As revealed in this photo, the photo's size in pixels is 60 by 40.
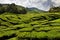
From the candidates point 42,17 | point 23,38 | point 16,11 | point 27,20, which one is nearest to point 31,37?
point 23,38

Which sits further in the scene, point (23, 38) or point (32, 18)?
point (32, 18)

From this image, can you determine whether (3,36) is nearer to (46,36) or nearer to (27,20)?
(46,36)

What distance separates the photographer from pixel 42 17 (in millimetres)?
126125

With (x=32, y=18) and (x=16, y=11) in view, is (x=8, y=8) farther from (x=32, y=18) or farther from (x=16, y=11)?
(x=32, y=18)

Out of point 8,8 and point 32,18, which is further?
point 8,8

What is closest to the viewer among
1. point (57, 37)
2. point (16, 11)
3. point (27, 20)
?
point (57, 37)

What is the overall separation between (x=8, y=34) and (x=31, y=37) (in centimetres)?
1374

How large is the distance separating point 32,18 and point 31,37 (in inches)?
2519

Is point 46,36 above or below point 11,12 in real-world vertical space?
above

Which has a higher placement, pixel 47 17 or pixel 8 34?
pixel 8 34

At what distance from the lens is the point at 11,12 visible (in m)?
174

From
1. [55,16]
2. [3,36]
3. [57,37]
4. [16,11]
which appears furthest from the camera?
[16,11]

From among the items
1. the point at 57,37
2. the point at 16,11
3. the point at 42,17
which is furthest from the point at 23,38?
the point at 16,11

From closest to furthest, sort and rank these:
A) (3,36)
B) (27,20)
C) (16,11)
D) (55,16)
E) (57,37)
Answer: (57,37)
(3,36)
(27,20)
(55,16)
(16,11)
